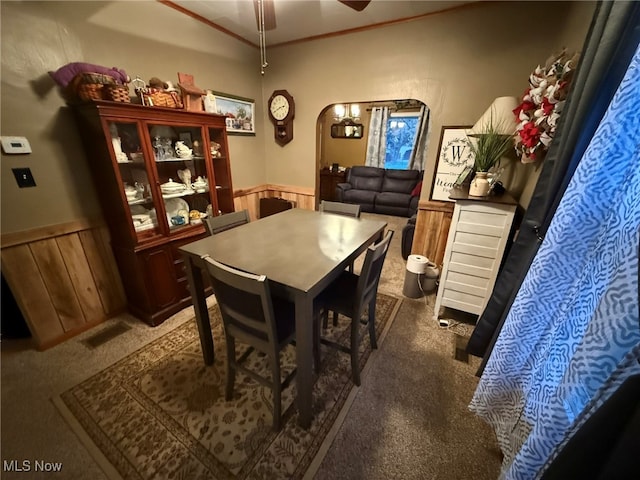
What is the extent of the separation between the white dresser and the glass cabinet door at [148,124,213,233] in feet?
7.28

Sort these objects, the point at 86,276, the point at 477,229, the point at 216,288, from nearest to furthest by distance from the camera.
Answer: the point at 216,288, the point at 477,229, the point at 86,276

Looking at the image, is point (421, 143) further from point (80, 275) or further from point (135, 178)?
point (80, 275)

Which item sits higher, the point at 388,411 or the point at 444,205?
the point at 444,205

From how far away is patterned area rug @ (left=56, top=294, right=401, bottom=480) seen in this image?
3.72ft

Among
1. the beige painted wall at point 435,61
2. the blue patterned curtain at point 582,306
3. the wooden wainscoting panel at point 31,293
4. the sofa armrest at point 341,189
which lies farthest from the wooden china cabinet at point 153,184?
the sofa armrest at point 341,189

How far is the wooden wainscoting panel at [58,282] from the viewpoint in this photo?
1.67 metres

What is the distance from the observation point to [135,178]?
1965mm

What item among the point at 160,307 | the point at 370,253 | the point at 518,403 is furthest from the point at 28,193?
the point at 518,403

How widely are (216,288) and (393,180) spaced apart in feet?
16.9

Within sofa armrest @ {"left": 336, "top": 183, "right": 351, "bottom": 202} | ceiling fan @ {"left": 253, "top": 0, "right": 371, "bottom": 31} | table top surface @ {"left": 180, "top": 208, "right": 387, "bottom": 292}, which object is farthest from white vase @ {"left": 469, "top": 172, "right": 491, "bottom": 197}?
sofa armrest @ {"left": 336, "top": 183, "right": 351, "bottom": 202}

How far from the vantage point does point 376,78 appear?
2.54 meters

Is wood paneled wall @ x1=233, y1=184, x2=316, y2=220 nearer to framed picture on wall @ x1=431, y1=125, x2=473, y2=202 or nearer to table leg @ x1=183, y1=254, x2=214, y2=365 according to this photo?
framed picture on wall @ x1=431, y1=125, x2=473, y2=202

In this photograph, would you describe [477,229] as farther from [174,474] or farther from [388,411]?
[174,474]

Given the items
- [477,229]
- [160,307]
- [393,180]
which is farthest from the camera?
[393,180]
